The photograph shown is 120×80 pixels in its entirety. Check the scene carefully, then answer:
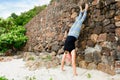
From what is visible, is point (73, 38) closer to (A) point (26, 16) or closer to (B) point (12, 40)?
(B) point (12, 40)

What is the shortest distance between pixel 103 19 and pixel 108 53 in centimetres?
106

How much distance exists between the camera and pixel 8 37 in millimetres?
15734

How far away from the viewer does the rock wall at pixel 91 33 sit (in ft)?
32.4

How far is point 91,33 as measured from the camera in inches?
428

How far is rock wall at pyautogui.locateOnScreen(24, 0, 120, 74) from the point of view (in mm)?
9867

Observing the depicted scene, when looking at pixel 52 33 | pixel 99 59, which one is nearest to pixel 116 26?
pixel 99 59

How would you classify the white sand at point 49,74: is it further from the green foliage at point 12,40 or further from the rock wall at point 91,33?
the green foliage at point 12,40

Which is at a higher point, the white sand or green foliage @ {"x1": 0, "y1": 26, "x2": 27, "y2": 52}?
green foliage @ {"x1": 0, "y1": 26, "x2": 27, "y2": 52}

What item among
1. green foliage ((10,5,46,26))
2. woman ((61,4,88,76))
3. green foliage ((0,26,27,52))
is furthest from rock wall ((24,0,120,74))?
green foliage ((10,5,46,26))

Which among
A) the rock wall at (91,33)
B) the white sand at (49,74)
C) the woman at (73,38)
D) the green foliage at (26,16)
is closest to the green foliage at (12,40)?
the rock wall at (91,33)

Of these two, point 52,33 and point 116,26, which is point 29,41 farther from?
point 116,26

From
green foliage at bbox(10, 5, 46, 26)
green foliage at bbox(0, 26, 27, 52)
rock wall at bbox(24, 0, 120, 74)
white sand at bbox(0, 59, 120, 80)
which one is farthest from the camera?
green foliage at bbox(10, 5, 46, 26)

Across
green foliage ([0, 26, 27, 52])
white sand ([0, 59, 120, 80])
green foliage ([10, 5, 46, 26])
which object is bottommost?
white sand ([0, 59, 120, 80])

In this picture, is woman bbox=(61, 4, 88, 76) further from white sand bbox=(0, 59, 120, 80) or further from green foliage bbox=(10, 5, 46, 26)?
green foliage bbox=(10, 5, 46, 26)
